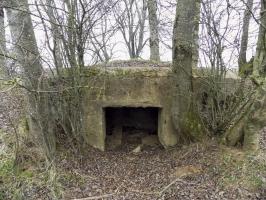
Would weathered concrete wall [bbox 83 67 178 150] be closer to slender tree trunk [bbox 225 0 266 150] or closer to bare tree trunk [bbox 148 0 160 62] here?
slender tree trunk [bbox 225 0 266 150]

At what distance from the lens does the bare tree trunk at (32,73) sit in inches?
185

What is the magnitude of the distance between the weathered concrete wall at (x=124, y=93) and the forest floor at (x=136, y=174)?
1.43 feet

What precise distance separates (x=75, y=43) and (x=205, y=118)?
2172mm

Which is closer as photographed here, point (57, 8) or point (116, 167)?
point (57, 8)

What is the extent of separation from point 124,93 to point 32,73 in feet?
4.79

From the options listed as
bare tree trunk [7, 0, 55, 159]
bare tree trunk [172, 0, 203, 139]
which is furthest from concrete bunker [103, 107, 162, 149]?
bare tree trunk [7, 0, 55, 159]

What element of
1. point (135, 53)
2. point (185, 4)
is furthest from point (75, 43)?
point (135, 53)

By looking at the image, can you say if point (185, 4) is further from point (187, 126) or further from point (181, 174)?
point (181, 174)

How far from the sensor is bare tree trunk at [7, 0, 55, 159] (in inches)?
185

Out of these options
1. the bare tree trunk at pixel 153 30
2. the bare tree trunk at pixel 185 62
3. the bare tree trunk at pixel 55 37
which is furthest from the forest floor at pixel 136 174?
the bare tree trunk at pixel 153 30

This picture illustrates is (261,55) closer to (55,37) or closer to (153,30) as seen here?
(55,37)

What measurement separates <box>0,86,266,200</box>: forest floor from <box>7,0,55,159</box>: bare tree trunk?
0.26m

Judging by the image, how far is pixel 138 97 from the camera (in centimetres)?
557

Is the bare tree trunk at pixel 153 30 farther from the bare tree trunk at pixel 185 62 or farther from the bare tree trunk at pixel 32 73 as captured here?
the bare tree trunk at pixel 32 73
